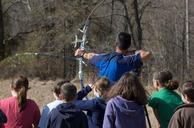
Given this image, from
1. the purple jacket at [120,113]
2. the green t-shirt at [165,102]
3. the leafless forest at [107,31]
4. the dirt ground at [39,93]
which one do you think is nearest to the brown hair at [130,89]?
the purple jacket at [120,113]

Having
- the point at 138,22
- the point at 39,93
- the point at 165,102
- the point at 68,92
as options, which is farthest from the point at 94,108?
the point at 138,22

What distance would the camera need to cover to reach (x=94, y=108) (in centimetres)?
609

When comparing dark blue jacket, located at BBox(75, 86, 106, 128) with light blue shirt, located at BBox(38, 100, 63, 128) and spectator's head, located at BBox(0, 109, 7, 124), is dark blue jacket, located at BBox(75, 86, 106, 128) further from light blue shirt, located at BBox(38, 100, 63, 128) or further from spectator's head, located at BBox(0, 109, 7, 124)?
spectator's head, located at BBox(0, 109, 7, 124)

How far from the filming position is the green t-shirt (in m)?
6.40

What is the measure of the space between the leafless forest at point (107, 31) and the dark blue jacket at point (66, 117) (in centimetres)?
1911

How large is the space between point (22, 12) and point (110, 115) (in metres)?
30.7

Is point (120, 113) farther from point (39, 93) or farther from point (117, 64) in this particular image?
point (39, 93)

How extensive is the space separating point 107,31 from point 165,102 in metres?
22.2

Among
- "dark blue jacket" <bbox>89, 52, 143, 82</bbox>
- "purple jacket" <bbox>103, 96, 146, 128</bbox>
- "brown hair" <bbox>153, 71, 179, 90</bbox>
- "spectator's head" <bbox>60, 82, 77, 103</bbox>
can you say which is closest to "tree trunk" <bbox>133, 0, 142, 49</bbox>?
"dark blue jacket" <bbox>89, 52, 143, 82</bbox>

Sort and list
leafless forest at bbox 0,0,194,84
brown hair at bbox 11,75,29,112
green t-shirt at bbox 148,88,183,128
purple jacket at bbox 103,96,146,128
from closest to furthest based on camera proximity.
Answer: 1. purple jacket at bbox 103,96,146,128
2. brown hair at bbox 11,75,29,112
3. green t-shirt at bbox 148,88,183,128
4. leafless forest at bbox 0,0,194,84

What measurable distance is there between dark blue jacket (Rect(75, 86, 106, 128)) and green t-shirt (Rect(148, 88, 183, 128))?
0.59 meters

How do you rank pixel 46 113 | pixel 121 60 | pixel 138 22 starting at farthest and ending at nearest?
1. pixel 138 22
2. pixel 121 60
3. pixel 46 113

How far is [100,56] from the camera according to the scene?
265 inches

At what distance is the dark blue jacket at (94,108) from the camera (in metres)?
5.97
